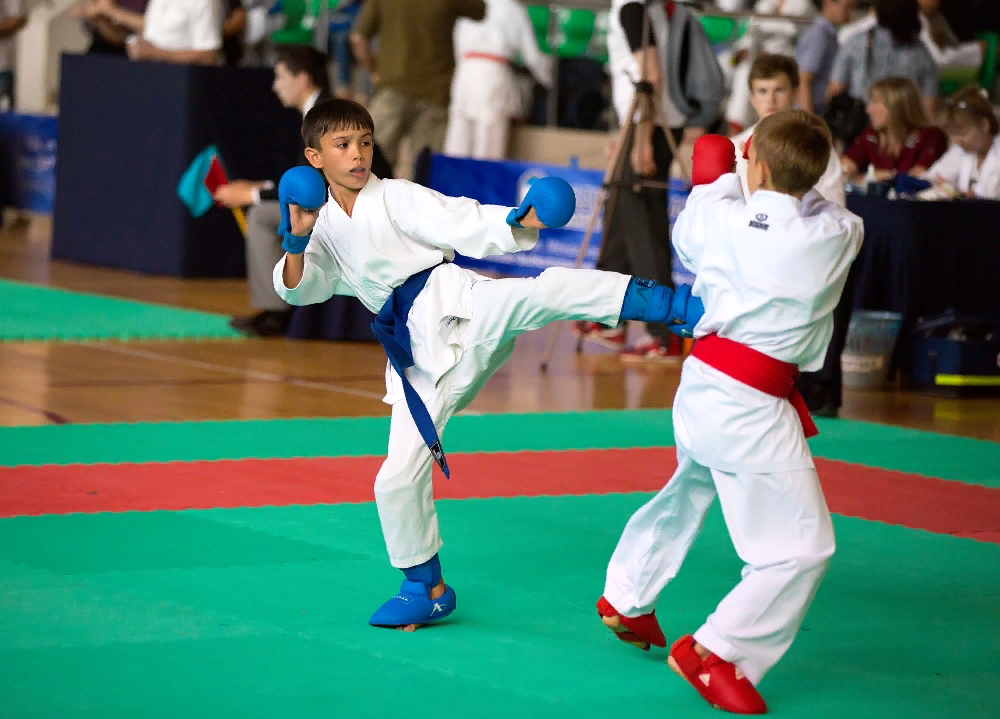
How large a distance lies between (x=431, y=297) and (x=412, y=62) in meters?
7.54

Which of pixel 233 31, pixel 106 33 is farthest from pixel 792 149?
pixel 106 33

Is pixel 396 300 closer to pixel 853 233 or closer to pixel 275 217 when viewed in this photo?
pixel 853 233

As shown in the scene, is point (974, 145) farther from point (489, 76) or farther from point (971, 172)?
point (489, 76)

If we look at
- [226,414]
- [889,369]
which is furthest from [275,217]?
[889,369]

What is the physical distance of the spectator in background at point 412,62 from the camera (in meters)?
10.8

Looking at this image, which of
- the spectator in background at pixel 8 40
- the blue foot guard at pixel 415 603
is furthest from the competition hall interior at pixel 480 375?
the spectator in background at pixel 8 40

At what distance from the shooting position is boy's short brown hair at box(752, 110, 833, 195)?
10.4ft

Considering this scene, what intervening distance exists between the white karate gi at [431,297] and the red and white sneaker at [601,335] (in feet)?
17.5

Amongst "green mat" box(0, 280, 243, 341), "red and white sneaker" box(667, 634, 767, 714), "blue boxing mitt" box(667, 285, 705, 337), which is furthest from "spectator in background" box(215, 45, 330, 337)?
"red and white sneaker" box(667, 634, 767, 714)

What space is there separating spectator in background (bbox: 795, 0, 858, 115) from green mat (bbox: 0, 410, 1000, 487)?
411 cm

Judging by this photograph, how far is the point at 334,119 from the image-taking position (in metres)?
3.69

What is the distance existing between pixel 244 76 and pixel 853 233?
846cm

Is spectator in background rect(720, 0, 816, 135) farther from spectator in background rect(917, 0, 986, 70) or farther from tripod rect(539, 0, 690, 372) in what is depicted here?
tripod rect(539, 0, 690, 372)

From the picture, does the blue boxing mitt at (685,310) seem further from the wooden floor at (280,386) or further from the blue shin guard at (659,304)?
the wooden floor at (280,386)
